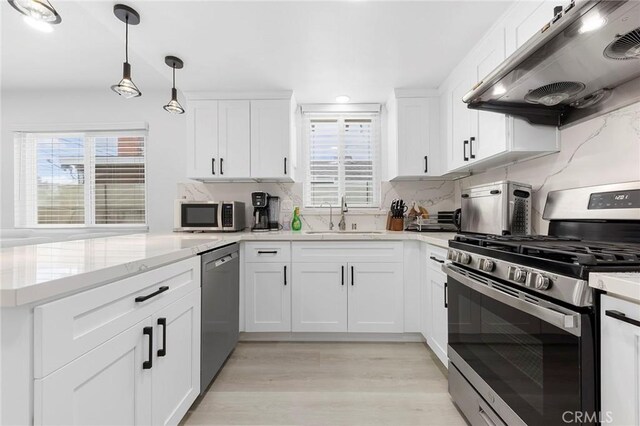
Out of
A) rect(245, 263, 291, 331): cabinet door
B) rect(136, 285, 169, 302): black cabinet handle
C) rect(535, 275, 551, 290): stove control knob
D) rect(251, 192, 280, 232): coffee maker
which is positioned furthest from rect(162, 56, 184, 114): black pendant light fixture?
rect(535, 275, 551, 290): stove control knob

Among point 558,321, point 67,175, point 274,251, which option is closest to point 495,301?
point 558,321

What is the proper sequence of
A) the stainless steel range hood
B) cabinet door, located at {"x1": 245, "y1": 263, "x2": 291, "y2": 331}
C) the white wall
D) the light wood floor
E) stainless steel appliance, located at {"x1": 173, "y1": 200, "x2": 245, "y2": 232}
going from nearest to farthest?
the stainless steel range hood → the light wood floor → cabinet door, located at {"x1": 245, "y1": 263, "x2": 291, "y2": 331} → stainless steel appliance, located at {"x1": 173, "y1": 200, "x2": 245, "y2": 232} → the white wall

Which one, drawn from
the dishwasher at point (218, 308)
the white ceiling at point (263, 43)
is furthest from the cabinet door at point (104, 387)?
the white ceiling at point (263, 43)

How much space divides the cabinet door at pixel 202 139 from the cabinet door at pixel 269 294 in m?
1.07

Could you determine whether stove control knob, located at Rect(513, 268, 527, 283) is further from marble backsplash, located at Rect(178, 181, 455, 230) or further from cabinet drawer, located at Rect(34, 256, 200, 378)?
marble backsplash, located at Rect(178, 181, 455, 230)

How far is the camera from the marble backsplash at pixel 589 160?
4.17 ft

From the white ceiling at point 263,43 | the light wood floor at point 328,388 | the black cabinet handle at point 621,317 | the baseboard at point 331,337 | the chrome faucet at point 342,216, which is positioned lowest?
the light wood floor at point 328,388

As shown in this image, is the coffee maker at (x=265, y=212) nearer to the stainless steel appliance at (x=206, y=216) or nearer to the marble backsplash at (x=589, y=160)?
the stainless steel appliance at (x=206, y=216)

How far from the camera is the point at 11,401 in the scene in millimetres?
657

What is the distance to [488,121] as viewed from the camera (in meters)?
1.87

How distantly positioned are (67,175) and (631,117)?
476 centimetres

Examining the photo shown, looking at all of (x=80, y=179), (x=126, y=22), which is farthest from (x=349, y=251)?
(x=80, y=179)

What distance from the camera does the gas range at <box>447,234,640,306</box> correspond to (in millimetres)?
814

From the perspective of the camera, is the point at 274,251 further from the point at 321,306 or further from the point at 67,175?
the point at 67,175
